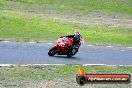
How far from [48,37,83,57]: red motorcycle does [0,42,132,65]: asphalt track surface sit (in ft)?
0.73

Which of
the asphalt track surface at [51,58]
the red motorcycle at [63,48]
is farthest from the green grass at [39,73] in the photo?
the red motorcycle at [63,48]

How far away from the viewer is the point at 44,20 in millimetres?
42000

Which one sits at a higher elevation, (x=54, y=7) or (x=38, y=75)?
(x=38, y=75)

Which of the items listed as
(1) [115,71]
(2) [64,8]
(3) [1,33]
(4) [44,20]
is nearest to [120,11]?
(2) [64,8]

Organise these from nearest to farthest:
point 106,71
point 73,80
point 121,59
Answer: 1. point 73,80
2. point 106,71
3. point 121,59

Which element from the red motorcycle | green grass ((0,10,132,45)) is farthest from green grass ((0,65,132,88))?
green grass ((0,10,132,45))

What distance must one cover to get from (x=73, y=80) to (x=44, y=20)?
29565 millimetres

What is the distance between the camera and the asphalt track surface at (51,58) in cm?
1729

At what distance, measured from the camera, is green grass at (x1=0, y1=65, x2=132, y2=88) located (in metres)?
11.8

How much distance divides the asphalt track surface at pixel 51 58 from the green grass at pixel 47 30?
243 inches

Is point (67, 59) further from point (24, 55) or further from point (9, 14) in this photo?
point (9, 14)

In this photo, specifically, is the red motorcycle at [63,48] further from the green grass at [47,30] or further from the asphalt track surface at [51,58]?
the green grass at [47,30]

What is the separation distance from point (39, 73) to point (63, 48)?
5.73m

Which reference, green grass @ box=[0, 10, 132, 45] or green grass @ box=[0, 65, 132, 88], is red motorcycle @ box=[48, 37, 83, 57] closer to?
green grass @ box=[0, 65, 132, 88]
